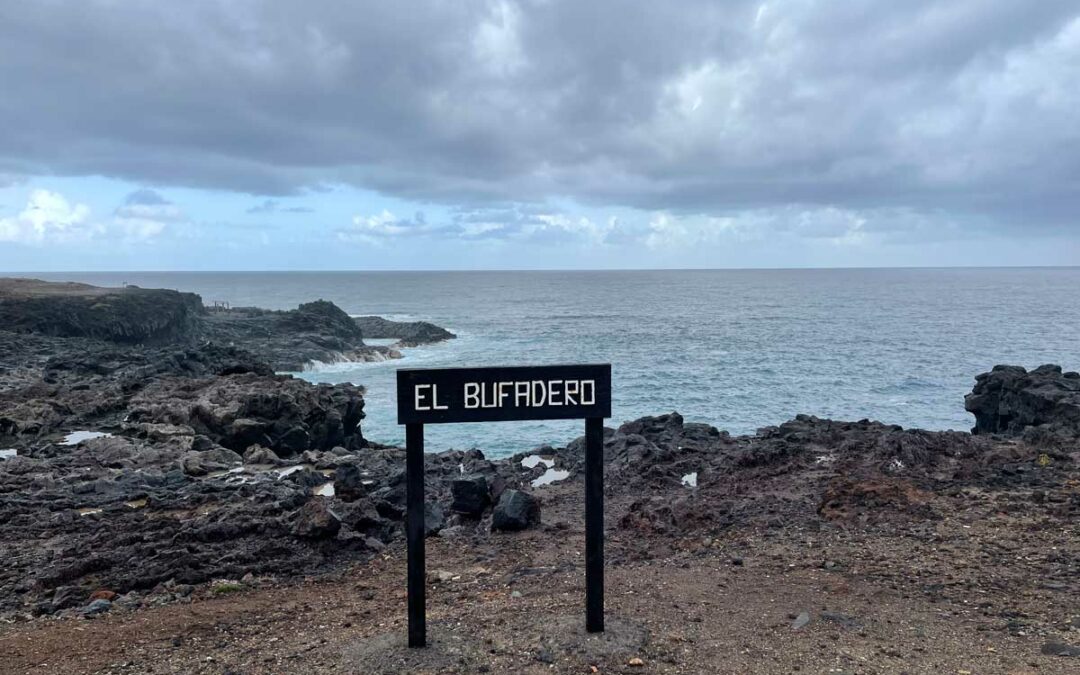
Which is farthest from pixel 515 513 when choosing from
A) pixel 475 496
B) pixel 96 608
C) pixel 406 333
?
pixel 406 333

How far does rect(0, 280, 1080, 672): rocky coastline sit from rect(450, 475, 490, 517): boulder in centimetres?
2

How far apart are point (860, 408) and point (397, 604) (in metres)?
32.3

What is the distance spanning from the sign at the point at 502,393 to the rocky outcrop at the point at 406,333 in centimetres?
6040

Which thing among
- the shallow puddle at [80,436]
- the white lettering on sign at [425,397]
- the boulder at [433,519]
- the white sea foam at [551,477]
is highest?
the white lettering on sign at [425,397]

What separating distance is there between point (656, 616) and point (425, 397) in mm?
3194

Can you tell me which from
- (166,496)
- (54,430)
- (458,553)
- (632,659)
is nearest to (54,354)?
(54,430)

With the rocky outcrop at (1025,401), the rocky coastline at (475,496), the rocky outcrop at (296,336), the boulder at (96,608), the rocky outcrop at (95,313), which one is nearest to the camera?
the boulder at (96,608)

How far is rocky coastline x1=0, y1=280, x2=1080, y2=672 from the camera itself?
867cm

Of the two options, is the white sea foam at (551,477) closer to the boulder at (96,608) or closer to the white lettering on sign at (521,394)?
the boulder at (96,608)

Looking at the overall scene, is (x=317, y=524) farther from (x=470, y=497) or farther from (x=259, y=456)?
A: (x=259, y=456)

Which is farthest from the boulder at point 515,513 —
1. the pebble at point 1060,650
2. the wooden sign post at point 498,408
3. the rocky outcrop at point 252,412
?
the rocky outcrop at point 252,412

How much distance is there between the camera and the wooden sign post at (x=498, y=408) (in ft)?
21.4

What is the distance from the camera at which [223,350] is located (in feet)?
116

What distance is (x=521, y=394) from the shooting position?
665 centimetres
